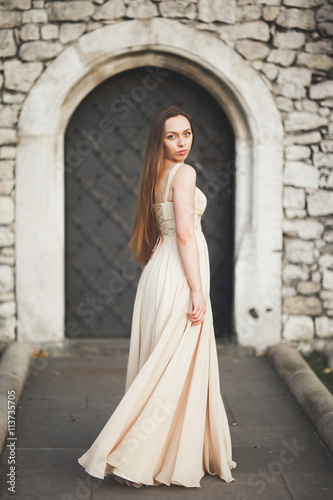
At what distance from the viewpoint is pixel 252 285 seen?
19.4 feet

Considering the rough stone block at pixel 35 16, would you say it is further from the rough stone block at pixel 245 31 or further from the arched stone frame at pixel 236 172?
the rough stone block at pixel 245 31

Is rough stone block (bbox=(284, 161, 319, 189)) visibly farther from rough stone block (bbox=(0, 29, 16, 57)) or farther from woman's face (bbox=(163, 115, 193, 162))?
woman's face (bbox=(163, 115, 193, 162))

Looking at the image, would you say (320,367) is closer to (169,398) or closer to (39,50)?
(169,398)

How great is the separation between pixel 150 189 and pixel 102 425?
5.67 ft

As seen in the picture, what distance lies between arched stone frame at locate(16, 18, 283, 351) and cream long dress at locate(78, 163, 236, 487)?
9.27 ft

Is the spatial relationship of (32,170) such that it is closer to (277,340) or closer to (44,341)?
(44,341)

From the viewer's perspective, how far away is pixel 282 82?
19.0ft

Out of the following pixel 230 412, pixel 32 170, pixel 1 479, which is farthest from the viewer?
pixel 32 170

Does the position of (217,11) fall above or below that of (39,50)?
above

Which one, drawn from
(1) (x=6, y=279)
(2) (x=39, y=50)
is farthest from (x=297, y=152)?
(1) (x=6, y=279)

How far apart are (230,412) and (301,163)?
8.63 feet

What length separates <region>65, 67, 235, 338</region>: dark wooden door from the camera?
6.09 meters

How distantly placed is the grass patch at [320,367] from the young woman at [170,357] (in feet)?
6.34

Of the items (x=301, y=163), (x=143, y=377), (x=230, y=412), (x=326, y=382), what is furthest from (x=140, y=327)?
(x=301, y=163)
